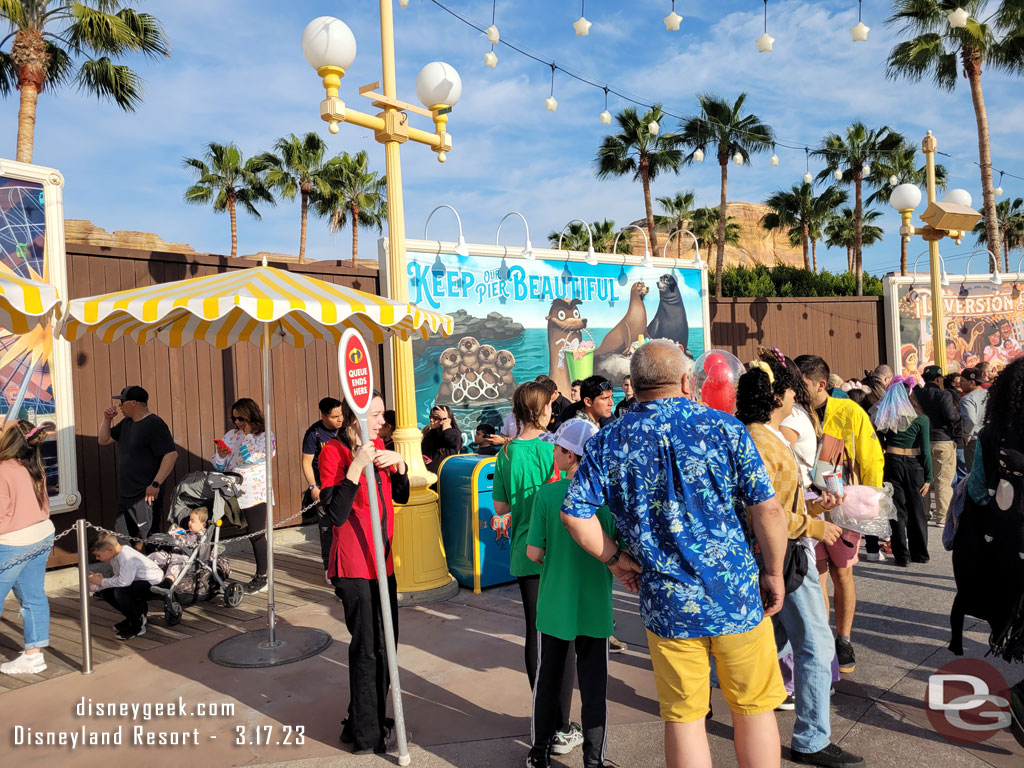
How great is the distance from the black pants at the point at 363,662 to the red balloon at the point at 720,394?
73.6 inches

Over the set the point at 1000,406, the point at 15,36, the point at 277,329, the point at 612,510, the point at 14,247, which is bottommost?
the point at 612,510

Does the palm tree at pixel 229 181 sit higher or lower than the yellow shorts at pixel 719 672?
higher

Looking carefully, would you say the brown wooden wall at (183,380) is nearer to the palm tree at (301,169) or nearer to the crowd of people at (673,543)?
the crowd of people at (673,543)

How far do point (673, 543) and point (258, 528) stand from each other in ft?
16.9

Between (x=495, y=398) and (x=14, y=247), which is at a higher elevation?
(x=14, y=247)

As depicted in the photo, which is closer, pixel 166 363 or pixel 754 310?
pixel 166 363

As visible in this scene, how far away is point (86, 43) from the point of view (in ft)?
49.1

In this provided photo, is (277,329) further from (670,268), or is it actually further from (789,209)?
(789,209)

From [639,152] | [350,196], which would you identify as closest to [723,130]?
[639,152]

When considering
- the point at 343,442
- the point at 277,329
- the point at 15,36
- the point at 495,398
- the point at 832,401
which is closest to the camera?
the point at 343,442

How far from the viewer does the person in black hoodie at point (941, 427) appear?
770 cm

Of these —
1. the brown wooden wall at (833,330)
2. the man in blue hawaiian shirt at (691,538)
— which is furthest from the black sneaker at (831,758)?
the brown wooden wall at (833,330)

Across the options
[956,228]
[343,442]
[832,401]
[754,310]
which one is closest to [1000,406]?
[832,401]

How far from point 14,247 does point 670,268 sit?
862 cm
